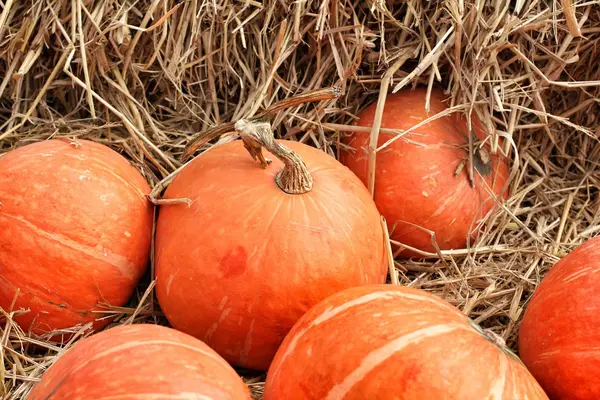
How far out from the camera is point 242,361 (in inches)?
86.4

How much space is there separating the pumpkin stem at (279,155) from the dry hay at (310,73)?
0.54 meters

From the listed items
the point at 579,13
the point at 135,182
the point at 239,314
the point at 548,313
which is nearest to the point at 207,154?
the point at 135,182

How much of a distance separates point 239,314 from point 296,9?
48.2 inches

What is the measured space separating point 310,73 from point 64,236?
4.07 feet

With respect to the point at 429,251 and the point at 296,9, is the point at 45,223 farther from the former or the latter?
the point at 429,251

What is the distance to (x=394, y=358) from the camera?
5.29 feet

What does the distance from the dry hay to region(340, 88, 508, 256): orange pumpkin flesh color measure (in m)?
0.09

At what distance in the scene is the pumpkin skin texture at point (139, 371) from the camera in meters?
1.58

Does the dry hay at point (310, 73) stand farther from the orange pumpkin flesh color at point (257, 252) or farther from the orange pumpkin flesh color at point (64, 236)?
the orange pumpkin flesh color at point (257, 252)

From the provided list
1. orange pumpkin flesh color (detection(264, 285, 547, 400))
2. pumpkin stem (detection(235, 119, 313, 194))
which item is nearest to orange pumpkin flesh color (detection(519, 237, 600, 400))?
orange pumpkin flesh color (detection(264, 285, 547, 400))

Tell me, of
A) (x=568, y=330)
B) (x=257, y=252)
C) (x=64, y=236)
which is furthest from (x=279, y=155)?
(x=568, y=330)

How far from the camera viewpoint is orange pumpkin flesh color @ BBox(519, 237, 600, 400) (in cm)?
187

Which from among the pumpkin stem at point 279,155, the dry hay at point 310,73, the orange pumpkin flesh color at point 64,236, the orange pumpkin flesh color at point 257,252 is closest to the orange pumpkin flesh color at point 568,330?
the dry hay at point 310,73

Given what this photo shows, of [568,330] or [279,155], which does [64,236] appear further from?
[568,330]
